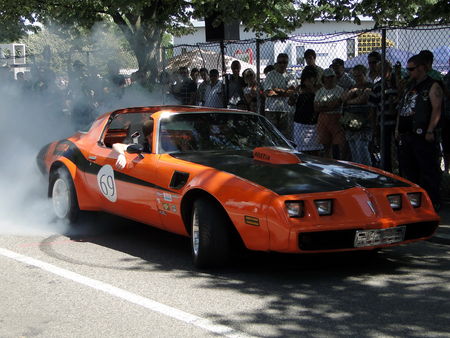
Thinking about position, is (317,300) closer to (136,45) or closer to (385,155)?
(385,155)

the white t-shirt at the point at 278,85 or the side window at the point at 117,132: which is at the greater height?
the white t-shirt at the point at 278,85

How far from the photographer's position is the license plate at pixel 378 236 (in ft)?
17.7

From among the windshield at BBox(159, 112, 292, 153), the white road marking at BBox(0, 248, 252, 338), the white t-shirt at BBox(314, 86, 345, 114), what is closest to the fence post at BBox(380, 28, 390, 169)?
the white t-shirt at BBox(314, 86, 345, 114)

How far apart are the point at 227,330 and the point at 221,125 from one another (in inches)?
124

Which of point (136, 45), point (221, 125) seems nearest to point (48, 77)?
point (136, 45)

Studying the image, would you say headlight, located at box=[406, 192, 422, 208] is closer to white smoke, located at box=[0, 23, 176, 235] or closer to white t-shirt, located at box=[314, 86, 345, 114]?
white smoke, located at box=[0, 23, 176, 235]

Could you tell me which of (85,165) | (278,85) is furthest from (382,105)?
(85,165)

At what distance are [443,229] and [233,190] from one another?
2.87 m

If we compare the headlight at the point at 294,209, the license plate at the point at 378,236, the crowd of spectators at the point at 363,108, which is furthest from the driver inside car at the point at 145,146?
the crowd of spectators at the point at 363,108

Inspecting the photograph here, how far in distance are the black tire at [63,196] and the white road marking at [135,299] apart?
1.16m

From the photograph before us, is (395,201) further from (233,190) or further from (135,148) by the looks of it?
(135,148)

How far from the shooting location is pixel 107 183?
23.6 ft

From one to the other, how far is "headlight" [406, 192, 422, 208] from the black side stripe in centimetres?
221

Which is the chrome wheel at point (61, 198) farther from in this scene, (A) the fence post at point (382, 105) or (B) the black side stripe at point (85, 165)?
(A) the fence post at point (382, 105)
